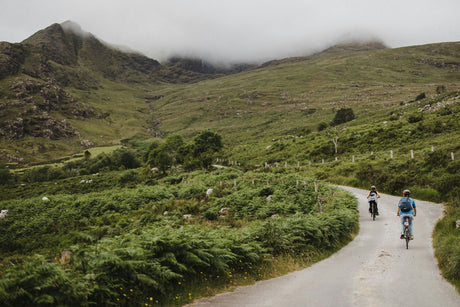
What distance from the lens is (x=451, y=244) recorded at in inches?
428

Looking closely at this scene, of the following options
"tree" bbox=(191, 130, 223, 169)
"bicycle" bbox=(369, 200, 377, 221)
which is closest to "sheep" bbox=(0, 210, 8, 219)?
"tree" bbox=(191, 130, 223, 169)

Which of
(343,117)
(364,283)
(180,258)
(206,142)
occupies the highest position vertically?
(343,117)

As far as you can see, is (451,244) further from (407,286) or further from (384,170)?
(384,170)

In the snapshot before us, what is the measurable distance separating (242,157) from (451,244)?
75801mm

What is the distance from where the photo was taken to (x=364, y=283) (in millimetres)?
9078

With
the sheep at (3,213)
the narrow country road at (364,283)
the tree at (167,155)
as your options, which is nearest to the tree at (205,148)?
the tree at (167,155)

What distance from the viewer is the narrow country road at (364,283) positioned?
7.79 metres

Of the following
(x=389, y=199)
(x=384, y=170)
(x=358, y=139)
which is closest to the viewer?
(x=389, y=199)

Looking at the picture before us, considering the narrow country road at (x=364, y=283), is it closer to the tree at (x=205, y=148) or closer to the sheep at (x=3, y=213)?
the sheep at (x=3, y=213)

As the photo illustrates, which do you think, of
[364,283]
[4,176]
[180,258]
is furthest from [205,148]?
[4,176]

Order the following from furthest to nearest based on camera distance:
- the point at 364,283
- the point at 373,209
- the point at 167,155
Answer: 1. the point at 167,155
2. the point at 373,209
3. the point at 364,283

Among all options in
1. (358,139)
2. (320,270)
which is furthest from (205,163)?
(320,270)

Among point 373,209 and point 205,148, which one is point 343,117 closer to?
point 205,148

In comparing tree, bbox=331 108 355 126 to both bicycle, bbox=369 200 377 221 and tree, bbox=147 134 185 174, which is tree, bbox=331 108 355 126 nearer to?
tree, bbox=147 134 185 174
